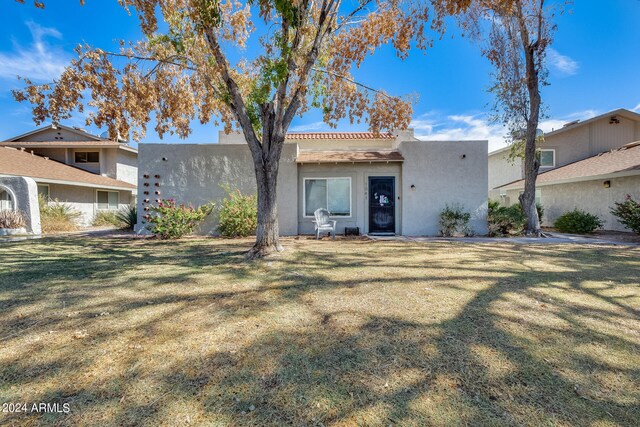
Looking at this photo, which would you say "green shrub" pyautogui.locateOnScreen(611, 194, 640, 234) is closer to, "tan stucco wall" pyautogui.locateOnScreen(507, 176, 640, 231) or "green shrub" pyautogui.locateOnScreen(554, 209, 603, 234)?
"green shrub" pyautogui.locateOnScreen(554, 209, 603, 234)

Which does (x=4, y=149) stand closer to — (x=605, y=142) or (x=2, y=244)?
(x=2, y=244)

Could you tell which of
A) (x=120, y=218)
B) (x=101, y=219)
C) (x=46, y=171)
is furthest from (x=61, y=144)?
(x=120, y=218)

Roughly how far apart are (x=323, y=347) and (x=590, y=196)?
17.6m

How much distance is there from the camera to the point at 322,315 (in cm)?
351

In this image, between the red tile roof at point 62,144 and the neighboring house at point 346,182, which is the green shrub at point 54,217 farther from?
the neighboring house at point 346,182

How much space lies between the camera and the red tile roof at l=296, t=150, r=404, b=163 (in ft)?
37.4

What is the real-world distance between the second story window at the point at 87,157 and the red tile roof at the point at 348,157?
16.3 m

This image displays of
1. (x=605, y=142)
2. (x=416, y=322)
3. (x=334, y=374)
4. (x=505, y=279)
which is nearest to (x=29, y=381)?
(x=334, y=374)

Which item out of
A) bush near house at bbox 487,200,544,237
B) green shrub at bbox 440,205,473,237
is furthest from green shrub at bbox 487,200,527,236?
green shrub at bbox 440,205,473,237

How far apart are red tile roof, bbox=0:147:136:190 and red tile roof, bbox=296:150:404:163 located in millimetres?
13432

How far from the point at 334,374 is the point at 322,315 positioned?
117 centimetres

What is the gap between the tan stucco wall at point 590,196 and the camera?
12.9m

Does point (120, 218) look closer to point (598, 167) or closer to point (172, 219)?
point (172, 219)

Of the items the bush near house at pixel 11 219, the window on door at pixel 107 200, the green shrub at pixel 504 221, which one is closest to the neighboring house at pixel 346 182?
the green shrub at pixel 504 221
